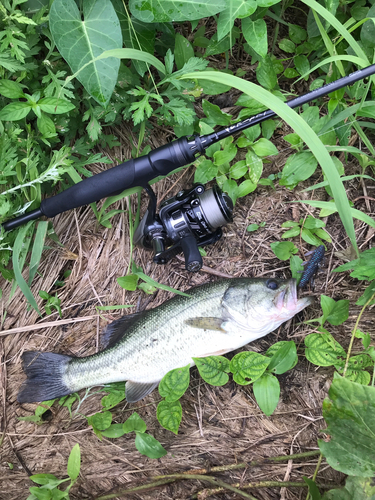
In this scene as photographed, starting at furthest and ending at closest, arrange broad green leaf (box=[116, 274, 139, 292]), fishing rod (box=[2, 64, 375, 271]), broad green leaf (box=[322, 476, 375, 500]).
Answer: broad green leaf (box=[116, 274, 139, 292]) → fishing rod (box=[2, 64, 375, 271]) → broad green leaf (box=[322, 476, 375, 500])

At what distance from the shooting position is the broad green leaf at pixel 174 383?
2.41 metres

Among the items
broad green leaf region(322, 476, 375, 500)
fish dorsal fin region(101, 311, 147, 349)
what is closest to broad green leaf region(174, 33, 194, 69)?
fish dorsal fin region(101, 311, 147, 349)

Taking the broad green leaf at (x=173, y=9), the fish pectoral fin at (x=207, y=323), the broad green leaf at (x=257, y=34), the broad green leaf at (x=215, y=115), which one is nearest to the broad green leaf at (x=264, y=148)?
the broad green leaf at (x=215, y=115)

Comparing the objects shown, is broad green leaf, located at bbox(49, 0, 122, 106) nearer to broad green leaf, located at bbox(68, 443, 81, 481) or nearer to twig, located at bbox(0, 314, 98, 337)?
twig, located at bbox(0, 314, 98, 337)

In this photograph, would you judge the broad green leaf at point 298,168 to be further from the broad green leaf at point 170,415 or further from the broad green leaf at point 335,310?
the broad green leaf at point 170,415

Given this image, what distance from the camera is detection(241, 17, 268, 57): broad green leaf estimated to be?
7.67 ft

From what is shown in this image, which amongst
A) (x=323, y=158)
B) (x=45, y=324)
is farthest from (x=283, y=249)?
(x=45, y=324)

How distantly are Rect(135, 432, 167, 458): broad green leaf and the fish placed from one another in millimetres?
249

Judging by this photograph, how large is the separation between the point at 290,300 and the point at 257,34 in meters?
1.72

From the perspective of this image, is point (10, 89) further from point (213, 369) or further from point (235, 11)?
point (213, 369)

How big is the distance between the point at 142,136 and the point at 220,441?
224cm

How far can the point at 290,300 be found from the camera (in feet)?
7.76

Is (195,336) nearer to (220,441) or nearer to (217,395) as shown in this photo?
(217,395)

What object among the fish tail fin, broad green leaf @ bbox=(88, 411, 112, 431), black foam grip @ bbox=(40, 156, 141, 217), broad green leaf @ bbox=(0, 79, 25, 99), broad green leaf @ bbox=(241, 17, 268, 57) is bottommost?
broad green leaf @ bbox=(88, 411, 112, 431)
